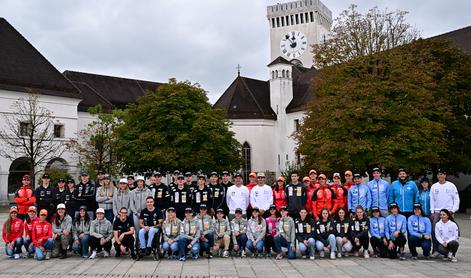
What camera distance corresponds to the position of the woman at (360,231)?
11805mm

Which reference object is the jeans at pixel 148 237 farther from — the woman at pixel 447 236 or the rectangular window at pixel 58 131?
the rectangular window at pixel 58 131

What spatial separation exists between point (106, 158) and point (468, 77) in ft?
94.0

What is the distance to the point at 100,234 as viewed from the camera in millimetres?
11820

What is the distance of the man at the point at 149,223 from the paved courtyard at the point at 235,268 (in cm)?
35

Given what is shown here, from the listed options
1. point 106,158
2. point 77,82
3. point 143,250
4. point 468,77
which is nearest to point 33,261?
point 143,250

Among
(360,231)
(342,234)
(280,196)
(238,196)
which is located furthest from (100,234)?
(360,231)

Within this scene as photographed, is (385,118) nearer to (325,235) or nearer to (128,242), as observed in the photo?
(325,235)

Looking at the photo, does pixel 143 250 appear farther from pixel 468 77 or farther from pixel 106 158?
pixel 106 158

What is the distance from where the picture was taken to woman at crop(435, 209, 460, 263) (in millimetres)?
11242

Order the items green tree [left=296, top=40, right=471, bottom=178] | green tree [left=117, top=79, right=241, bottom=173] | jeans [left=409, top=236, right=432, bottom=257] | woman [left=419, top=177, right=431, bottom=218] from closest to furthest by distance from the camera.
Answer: jeans [left=409, top=236, right=432, bottom=257], woman [left=419, top=177, right=431, bottom=218], green tree [left=296, top=40, right=471, bottom=178], green tree [left=117, top=79, right=241, bottom=173]

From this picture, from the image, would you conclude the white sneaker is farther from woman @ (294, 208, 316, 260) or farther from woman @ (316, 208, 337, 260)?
woman @ (316, 208, 337, 260)

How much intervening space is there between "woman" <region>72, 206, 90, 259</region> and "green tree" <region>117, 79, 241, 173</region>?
Answer: 73.3 ft

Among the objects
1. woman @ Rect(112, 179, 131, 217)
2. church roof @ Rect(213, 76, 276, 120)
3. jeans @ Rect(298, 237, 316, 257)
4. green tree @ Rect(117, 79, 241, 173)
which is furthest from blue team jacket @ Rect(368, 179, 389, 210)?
church roof @ Rect(213, 76, 276, 120)

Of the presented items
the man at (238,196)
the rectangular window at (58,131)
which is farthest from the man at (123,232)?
the rectangular window at (58,131)
